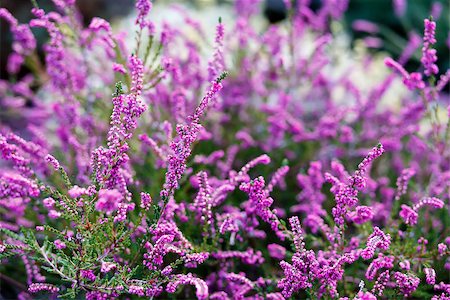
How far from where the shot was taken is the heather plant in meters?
1.84

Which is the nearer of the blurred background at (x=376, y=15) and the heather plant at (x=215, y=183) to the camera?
the heather plant at (x=215, y=183)

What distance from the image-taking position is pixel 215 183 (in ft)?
8.43

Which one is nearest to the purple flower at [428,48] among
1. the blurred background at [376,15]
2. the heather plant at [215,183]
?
the heather plant at [215,183]

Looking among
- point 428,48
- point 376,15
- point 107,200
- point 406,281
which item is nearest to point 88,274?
point 107,200

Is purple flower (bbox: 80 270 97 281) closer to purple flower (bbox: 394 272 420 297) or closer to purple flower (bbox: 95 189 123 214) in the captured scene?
purple flower (bbox: 95 189 123 214)

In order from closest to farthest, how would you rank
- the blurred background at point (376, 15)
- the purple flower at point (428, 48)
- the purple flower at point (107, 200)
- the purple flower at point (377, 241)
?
the purple flower at point (107, 200) → the purple flower at point (377, 241) → the purple flower at point (428, 48) → the blurred background at point (376, 15)

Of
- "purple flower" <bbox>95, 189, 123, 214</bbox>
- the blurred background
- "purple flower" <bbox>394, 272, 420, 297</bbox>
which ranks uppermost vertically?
the blurred background

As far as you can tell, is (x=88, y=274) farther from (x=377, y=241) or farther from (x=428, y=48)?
(x=428, y=48)

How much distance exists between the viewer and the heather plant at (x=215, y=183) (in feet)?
6.05

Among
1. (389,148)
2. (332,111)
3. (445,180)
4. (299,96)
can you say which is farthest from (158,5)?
(445,180)

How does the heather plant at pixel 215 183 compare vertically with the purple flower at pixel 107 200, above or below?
above

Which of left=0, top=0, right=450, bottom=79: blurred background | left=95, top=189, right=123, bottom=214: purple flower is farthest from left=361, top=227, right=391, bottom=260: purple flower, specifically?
left=0, top=0, right=450, bottom=79: blurred background

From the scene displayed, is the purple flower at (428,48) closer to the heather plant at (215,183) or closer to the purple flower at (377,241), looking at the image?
the heather plant at (215,183)

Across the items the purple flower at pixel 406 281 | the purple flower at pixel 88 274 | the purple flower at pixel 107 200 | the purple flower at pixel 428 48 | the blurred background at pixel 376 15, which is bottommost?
the purple flower at pixel 88 274
